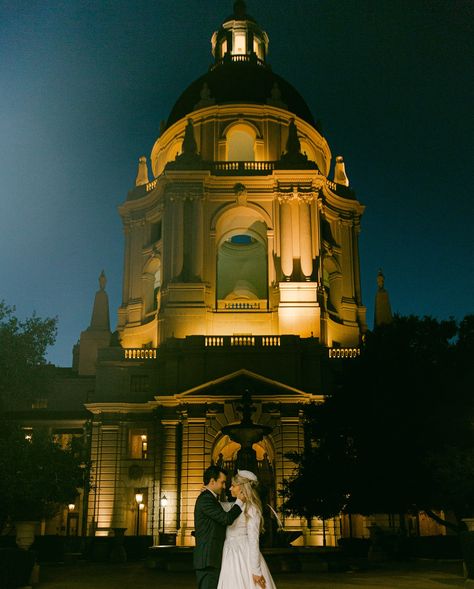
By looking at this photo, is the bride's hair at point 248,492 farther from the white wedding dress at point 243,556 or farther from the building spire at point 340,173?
the building spire at point 340,173

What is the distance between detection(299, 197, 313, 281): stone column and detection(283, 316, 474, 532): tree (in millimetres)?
16962

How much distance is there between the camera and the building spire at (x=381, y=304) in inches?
2431

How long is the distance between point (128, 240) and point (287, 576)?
4199 cm

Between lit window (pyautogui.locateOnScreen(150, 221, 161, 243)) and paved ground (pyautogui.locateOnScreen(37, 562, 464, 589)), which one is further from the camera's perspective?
lit window (pyautogui.locateOnScreen(150, 221, 161, 243))

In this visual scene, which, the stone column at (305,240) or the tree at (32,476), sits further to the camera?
the stone column at (305,240)

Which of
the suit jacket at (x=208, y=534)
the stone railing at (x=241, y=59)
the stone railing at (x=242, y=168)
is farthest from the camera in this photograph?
the stone railing at (x=241, y=59)

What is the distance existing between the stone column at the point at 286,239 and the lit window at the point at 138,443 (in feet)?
48.6

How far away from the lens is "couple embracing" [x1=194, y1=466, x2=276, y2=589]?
1024cm

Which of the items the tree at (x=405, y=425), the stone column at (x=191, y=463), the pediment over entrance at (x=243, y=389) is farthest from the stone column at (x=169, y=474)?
the tree at (x=405, y=425)

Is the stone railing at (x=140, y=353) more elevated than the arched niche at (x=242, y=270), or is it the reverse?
the arched niche at (x=242, y=270)

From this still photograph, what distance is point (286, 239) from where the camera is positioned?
57.8m

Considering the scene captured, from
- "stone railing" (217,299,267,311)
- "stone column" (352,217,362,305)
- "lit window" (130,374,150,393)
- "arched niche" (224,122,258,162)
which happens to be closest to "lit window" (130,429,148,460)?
"lit window" (130,374,150,393)

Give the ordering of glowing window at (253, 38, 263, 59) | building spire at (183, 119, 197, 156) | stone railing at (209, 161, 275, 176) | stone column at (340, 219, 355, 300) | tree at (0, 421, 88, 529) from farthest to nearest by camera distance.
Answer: glowing window at (253, 38, 263, 59)
stone column at (340, 219, 355, 300)
building spire at (183, 119, 197, 156)
stone railing at (209, 161, 275, 176)
tree at (0, 421, 88, 529)

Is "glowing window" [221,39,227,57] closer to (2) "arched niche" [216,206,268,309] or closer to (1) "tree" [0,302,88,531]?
(2) "arched niche" [216,206,268,309]
